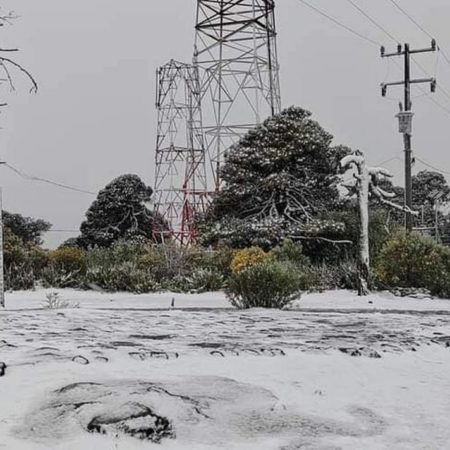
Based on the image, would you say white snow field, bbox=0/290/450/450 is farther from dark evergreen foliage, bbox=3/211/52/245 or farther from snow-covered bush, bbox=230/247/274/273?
dark evergreen foliage, bbox=3/211/52/245

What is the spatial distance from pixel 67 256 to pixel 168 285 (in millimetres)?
3237

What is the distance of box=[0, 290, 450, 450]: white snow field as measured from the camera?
370 centimetres

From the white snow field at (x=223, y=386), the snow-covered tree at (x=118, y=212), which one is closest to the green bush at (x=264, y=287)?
the white snow field at (x=223, y=386)

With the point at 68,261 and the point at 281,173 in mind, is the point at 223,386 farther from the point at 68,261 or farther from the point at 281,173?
the point at 281,173

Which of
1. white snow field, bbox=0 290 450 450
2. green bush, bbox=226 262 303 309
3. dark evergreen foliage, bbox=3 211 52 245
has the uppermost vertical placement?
dark evergreen foliage, bbox=3 211 52 245

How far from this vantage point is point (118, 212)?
33.5 metres

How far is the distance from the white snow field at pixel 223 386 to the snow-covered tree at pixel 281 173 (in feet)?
45.7

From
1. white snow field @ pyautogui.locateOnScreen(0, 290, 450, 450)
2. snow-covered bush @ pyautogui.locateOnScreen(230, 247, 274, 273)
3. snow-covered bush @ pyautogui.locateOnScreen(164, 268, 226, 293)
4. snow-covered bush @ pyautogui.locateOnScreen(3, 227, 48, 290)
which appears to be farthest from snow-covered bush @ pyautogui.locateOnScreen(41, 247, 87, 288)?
white snow field @ pyautogui.locateOnScreen(0, 290, 450, 450)

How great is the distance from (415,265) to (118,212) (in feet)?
66.3

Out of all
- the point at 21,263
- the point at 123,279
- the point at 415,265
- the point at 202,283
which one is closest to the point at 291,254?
the point at 202,283

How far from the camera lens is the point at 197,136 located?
28.1 m

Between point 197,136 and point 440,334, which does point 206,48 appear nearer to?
point 197,136

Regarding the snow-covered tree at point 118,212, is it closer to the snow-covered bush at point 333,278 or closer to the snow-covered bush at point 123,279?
the snow-covered bush at point 123,279

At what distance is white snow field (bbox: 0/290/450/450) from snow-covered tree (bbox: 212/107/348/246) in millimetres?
13924
